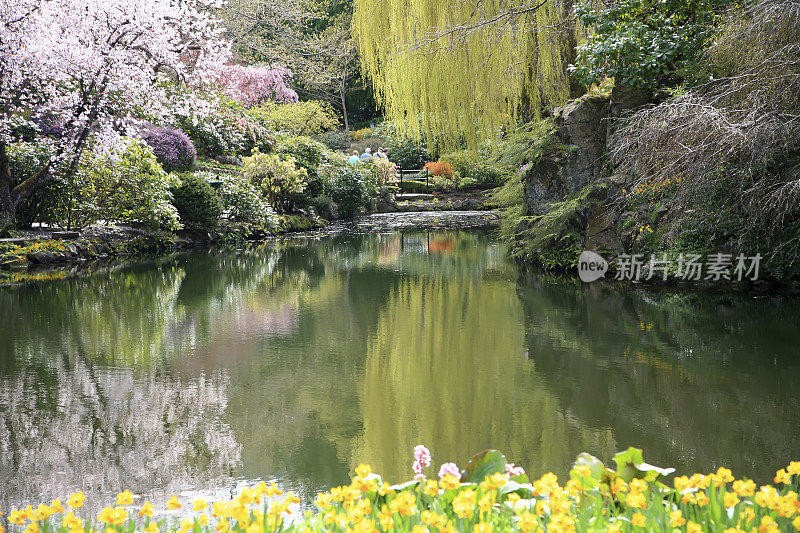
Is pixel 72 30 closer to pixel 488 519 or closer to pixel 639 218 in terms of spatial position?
pixel 639 218

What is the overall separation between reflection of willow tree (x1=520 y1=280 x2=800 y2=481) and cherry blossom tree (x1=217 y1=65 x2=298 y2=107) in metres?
18.3

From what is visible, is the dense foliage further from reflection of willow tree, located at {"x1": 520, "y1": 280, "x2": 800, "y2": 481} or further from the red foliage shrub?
the red foliage shrub

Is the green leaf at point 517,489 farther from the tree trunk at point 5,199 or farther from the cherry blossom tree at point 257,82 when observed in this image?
the cherry blossom tree at point 257,82

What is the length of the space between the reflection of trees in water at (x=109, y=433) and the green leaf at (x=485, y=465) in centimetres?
119

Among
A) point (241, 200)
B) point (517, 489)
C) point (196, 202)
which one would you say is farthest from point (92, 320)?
point (241, 200)

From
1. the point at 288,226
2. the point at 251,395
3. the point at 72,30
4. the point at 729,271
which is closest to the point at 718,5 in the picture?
the point at 729,271

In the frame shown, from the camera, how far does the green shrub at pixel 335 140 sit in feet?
87.1

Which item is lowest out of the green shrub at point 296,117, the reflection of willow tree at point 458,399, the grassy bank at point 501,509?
the reflection of willow tree at point 458,399

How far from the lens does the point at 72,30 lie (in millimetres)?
10125

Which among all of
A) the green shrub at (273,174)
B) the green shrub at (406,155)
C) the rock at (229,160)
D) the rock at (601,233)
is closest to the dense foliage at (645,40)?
the rock at (601,233)

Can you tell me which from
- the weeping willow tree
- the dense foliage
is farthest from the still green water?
the weeping willow tree

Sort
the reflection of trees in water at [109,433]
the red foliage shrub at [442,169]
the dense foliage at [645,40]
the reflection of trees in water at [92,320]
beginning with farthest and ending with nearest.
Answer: the red foliage shrub at [442,169] → the dense foliage at [645,40] → the reflection of trees in water at [92,320] → the reflection of trees in water at [109,433]

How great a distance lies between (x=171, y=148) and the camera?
1539 cm

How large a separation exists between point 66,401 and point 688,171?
506cm
